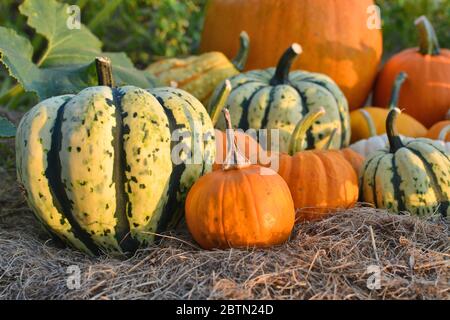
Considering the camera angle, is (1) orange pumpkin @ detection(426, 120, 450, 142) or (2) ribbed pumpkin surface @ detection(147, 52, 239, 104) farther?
(2) ribbed pumpkin surface @ detection(147, 52, 239, 104)

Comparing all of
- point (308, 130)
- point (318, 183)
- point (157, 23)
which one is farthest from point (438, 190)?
point (157, 23)

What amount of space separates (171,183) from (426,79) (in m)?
2.07

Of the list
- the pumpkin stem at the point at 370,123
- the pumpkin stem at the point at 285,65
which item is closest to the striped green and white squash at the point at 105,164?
the pumpkin stem at the point at 285,65

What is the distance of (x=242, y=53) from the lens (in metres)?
3.60

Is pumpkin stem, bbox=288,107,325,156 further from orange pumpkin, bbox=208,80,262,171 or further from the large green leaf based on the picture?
the large green leaf

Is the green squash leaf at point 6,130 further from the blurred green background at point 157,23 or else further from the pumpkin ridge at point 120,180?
the blurred green background at point 157,23

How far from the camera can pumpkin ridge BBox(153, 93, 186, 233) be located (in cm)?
224

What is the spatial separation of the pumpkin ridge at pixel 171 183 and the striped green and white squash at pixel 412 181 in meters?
0.82

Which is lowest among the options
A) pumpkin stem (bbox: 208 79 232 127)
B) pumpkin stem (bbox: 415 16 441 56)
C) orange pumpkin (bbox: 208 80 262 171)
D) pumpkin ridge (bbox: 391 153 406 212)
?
pumpkin ridge (bbox: 391 153 406 212)

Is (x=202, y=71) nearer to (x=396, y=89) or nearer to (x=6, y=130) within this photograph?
(x=396, y=89)

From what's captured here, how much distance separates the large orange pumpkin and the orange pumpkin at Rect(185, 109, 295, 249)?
1.65 meters

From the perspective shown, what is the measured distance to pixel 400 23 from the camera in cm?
470

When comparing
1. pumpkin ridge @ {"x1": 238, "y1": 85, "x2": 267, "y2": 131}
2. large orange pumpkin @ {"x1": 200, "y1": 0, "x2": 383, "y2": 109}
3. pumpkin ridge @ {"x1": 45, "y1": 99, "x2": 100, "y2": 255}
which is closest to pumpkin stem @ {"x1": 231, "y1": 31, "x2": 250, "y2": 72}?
large orange pumpkin @ {"x1": 200, "y1": 0, "x2": 383, "y2": 109}

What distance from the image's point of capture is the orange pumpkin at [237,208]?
2.12 meters
